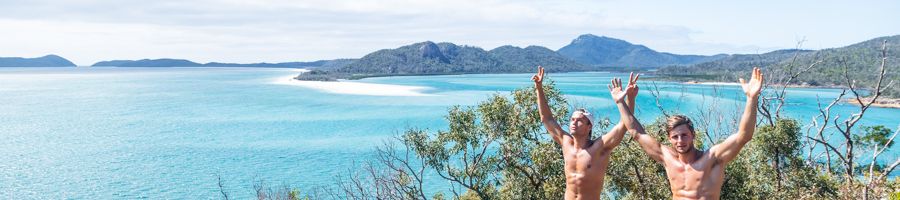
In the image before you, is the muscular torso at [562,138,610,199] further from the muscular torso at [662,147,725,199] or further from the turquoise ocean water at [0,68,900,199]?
the turquoise ocean water at [0,68,900,199]

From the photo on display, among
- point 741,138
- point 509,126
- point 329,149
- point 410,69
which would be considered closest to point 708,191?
point 741,138

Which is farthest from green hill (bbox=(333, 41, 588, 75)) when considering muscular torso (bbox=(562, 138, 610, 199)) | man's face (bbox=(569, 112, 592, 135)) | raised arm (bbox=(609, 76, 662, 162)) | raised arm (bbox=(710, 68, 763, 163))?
raised arm (bbox=(710, 68, 763, 163))

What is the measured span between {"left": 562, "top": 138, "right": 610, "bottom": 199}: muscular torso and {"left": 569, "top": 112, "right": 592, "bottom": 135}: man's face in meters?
0.14

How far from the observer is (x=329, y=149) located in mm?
36656

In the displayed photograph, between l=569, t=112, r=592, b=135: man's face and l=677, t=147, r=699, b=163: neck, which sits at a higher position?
l=569, t=112, r=592, b=135: man's face

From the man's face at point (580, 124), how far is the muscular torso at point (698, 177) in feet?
2.40

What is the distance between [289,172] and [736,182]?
82.0 ft

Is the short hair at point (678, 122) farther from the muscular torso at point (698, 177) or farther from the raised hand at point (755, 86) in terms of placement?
Result: the raised hand at point (755, 86)

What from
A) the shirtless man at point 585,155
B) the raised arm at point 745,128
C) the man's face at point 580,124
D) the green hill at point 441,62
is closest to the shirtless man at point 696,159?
the raised arm at point 745,128

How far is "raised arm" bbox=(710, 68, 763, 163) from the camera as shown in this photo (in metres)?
3.83

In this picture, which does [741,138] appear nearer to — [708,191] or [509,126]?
[708,191]

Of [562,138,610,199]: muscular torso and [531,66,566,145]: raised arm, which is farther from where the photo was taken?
[531,66,566,145]: raised arm

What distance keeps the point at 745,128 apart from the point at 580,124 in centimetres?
127

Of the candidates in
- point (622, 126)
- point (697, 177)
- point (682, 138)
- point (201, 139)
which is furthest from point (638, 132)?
point (201, 139)
